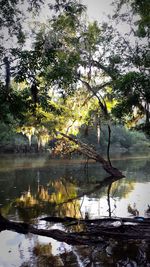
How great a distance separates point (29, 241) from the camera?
35.2 ft

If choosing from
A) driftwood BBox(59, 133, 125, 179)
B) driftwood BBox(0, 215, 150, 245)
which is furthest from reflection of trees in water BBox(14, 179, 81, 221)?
driftwood BBox(59, 133, 125, 179)

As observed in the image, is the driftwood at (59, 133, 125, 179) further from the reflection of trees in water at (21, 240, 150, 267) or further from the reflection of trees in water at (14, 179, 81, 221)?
the reflection of trees in water at (21, 240, 150, 267)

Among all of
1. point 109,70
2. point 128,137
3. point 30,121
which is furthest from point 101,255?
point 128,137

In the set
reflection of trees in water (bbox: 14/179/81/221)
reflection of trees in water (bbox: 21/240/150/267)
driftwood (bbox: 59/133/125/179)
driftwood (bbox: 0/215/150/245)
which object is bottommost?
reflection of trees in water (bbox: 21/240/150/267)

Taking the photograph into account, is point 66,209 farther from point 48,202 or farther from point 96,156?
point 96,156

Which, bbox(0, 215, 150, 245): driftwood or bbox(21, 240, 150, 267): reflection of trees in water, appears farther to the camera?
bbox(0, 215, 150, 245): driftwood

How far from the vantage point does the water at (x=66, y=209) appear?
9.14 m

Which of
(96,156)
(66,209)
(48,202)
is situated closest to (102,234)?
(66,209)

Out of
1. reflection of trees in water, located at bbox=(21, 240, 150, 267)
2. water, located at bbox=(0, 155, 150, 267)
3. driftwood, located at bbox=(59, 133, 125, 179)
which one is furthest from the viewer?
driftwood, located at bbox=(59, 133, 125, 179)

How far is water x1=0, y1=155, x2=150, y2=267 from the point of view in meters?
9.14

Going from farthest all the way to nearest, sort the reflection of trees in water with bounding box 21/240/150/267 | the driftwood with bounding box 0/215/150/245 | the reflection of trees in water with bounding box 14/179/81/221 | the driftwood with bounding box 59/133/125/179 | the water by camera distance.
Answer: the driftwood with bounding box 59/133/125/179, the reflection of trees in water with bounding box 14/179/81/221, the driftwood with bounding box 0/215/150/245, the water, the reflection of trees in water with bounding box 21/240/150/267

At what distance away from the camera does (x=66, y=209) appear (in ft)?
52.8

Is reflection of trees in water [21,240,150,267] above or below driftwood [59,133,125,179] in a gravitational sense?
below

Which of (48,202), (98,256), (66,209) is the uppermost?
(48,202)
